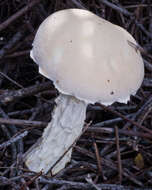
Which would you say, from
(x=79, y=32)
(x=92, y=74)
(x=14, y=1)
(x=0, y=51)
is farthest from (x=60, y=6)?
(x=92, y=74)

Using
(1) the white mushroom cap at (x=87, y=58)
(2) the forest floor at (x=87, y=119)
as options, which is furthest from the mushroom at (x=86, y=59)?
(2) the forest floor at (x=87, y=119)

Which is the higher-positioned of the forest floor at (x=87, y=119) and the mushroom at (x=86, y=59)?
the mushroom at (x=86, y=59)

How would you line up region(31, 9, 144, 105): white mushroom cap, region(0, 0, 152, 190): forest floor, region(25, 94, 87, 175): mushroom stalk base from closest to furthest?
1. region(31, 9, 144, 105): white mushroom cap
2. region(25, 94, 87, 175): mushroom stalk base
3. region(0, 0, 152, 190): forest floor

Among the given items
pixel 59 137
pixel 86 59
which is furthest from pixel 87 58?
pixel 59 137

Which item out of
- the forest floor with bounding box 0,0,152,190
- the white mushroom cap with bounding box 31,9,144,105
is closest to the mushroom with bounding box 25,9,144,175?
the white mushroom cap with bounding box 31,9,144,105

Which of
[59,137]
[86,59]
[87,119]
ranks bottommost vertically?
[87,119]

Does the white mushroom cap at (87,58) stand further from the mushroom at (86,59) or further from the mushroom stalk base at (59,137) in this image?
the mushroom stalk base at (59,137)

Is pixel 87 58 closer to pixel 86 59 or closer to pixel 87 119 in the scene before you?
pixel 86 59

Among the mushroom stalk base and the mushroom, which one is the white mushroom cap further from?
the mushroom stalk base
